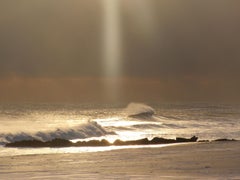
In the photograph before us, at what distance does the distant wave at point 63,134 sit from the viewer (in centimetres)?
5226

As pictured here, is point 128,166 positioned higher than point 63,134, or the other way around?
point 63,134

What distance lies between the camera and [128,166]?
24234 millimetres

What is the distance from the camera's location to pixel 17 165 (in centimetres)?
2514

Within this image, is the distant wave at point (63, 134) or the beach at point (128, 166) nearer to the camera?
the beach at point (128, 166)

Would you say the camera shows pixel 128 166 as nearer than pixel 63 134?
Yes

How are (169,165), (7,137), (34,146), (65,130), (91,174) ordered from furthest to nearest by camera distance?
(65,130) < (7,137) < (34,146) < (169,165) < (91,174)

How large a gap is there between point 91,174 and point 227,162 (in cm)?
758

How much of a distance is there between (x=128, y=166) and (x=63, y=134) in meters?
34.6

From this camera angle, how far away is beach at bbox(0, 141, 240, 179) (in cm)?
2070

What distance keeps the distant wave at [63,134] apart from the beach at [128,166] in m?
22.1

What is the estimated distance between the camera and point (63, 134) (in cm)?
5812

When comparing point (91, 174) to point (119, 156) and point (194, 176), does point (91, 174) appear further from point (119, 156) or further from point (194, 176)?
point (119, 156)

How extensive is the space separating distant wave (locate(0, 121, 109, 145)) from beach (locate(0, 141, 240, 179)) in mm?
22100

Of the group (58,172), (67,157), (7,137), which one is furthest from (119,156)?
(7,137)
